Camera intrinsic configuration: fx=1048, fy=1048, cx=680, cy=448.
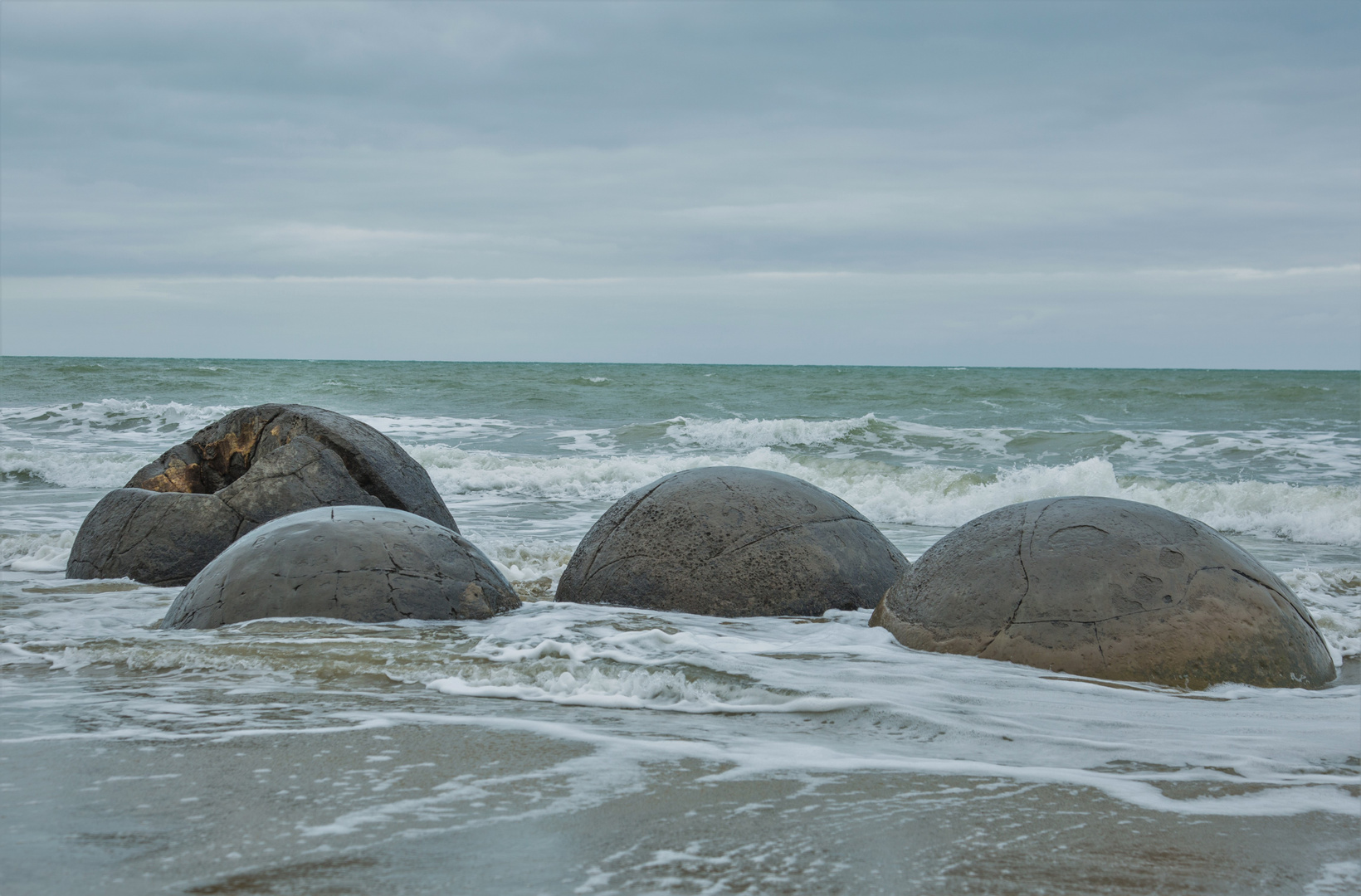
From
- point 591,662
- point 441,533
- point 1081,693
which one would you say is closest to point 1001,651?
point 1081,693

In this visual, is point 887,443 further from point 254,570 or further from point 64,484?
point 254,570

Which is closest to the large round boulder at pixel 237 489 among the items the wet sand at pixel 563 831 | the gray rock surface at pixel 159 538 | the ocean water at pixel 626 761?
the gray rock surface at pixel 159 538

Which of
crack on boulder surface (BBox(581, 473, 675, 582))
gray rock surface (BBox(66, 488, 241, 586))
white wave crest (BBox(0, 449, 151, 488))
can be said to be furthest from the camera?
white wave crest (BBox(0, 449, 151, 488))

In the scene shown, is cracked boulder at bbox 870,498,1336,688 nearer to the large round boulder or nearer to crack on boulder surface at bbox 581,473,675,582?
crack on boulder surface at bbox 581,473,675,582

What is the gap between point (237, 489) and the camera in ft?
21.6

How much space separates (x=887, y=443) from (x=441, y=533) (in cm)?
1613

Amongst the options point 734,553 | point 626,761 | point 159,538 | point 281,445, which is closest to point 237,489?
point 281,445

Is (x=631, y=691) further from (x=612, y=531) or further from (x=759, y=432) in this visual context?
(x=759, y=432)

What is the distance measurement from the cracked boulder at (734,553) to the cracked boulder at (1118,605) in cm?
68

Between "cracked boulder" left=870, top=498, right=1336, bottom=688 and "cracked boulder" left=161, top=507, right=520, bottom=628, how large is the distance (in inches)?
85.0

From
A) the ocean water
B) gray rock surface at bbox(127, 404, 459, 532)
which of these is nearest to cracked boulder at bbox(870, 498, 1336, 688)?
the ocean water

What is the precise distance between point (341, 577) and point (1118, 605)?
11.1 feet

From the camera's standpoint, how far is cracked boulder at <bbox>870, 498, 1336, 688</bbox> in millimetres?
4066

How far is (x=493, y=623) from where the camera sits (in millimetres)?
4953
